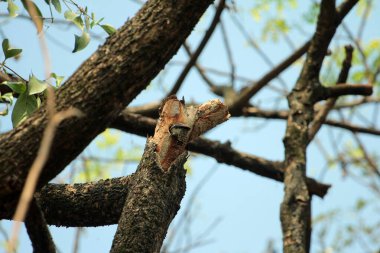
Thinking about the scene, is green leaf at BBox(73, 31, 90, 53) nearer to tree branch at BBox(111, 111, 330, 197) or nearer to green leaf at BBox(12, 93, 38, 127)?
green leaf at BBox(12, 93, 38, 127)

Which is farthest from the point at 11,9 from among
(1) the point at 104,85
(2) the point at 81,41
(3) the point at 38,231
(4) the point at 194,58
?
(4) the point at 194,58

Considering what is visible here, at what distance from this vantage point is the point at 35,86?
2.29 m

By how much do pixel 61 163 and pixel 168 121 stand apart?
704mm

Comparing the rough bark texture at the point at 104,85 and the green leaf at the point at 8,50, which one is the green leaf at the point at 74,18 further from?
A: the rough bark texture at the point at 104,85

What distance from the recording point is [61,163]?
6.58 feet

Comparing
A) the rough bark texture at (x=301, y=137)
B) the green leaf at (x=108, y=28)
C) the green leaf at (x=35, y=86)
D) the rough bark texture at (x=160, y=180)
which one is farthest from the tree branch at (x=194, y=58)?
the green leaf at (x=35, y=86)

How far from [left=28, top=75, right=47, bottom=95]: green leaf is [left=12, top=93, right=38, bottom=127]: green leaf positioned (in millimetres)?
146

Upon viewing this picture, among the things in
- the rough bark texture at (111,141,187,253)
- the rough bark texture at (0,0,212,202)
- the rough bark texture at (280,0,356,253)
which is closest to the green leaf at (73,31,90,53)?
the rough bark texture at (0,0,212,202)

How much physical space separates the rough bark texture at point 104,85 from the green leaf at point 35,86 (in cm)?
30

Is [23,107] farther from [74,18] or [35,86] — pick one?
[74,18]

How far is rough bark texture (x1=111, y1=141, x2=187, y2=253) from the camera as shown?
2.35 meters

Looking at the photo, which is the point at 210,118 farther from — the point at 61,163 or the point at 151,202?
the point at 61,163

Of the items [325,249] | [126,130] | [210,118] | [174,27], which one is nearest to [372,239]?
[325,249]

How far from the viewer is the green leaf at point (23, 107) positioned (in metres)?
2.44
